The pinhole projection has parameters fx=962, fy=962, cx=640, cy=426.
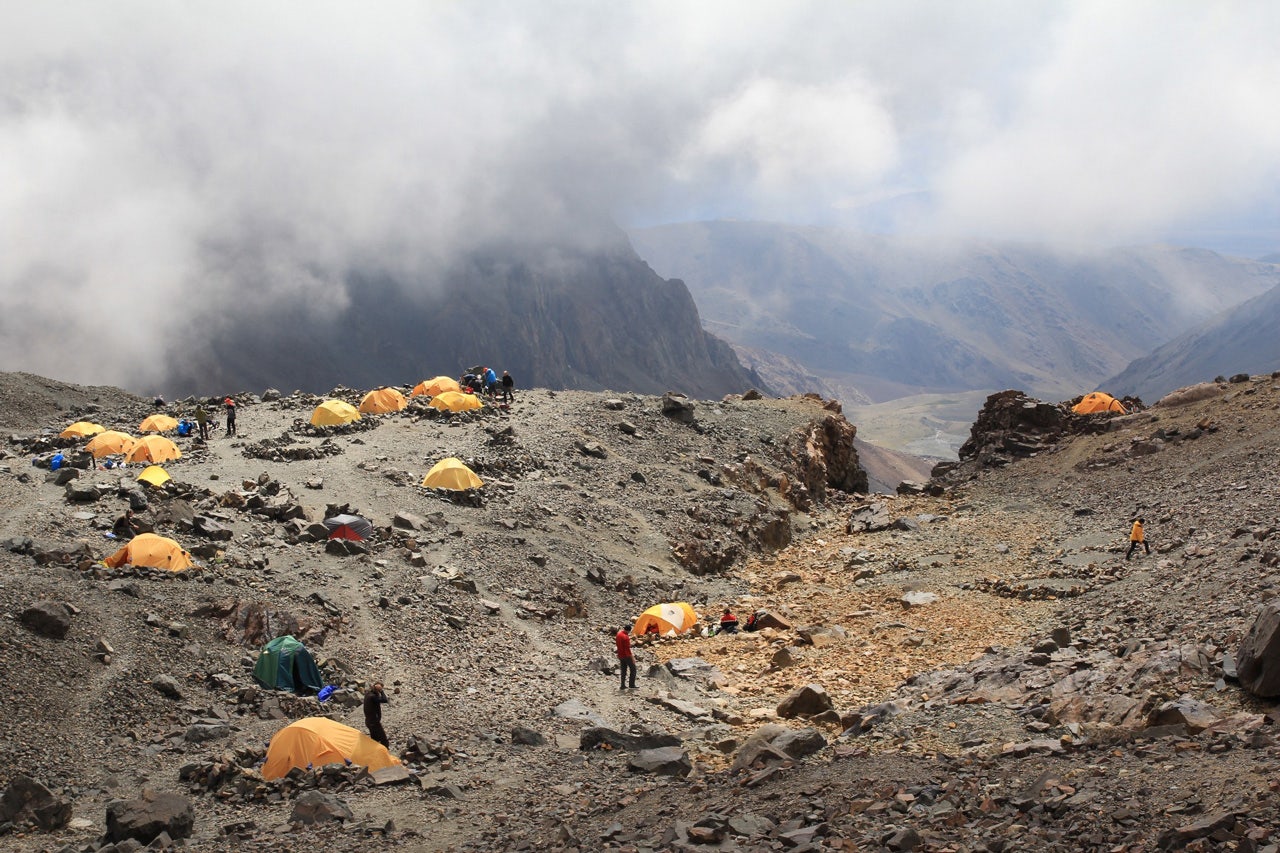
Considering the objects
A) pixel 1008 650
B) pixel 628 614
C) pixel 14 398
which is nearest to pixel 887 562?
pixel 628 614

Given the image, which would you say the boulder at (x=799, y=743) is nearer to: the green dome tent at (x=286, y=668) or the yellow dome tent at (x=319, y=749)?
the yellow dome tent at (x=319, y=749)

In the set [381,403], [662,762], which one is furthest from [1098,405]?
[662,762]

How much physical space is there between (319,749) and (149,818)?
2.52 m

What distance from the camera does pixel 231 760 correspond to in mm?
13797

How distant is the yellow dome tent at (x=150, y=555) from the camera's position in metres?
19.3

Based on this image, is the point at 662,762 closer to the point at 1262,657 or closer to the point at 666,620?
the point at 1262,657

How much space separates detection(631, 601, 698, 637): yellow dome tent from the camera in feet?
79.6

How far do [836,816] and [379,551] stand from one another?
15579 mm

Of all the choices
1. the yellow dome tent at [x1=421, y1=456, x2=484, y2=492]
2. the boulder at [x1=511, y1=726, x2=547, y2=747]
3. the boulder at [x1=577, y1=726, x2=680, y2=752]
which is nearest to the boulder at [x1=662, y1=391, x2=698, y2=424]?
the yellow dome tent at [x1=421, y1=456, x2=484, y2=492]

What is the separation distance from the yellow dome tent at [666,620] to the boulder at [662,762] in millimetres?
9673

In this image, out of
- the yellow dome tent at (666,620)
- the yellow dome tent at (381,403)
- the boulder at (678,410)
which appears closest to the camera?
the yellow dome tent at (666,620)

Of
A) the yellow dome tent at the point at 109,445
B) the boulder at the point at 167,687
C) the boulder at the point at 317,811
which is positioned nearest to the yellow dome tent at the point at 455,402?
the yellow dome tent at the point at 109,445

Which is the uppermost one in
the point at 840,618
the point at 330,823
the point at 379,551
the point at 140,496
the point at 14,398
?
the point at 14,398

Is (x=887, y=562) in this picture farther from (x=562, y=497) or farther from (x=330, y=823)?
(x=330, y=823)
